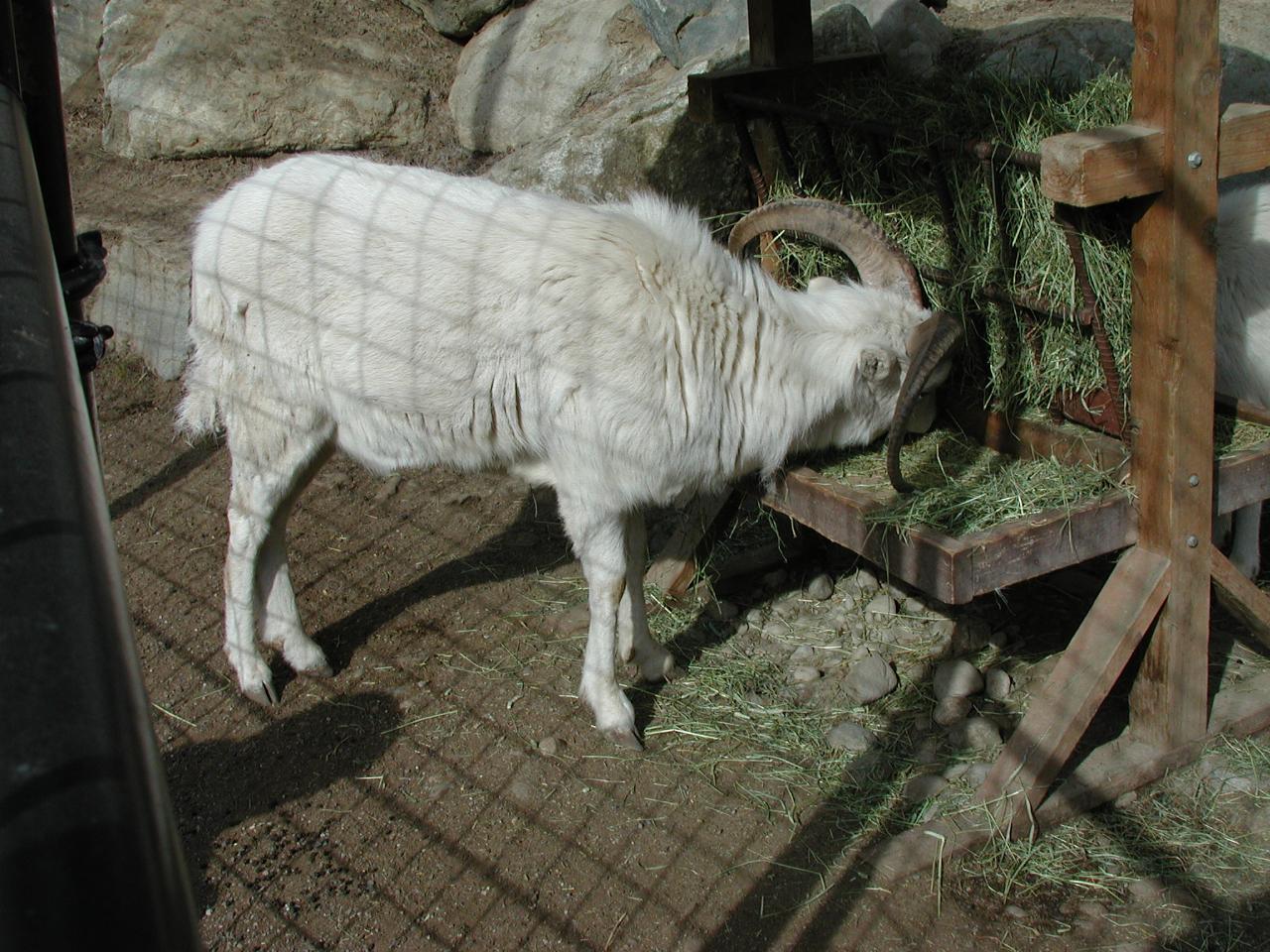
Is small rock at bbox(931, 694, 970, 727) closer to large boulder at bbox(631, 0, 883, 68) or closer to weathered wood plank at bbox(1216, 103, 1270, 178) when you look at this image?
weathered wood plank at bbox(1216, 103, 1270, 178)

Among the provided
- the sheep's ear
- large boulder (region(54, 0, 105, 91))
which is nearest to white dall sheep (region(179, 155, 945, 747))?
the sheep's ear

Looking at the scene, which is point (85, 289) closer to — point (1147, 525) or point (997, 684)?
point (1147, 525)

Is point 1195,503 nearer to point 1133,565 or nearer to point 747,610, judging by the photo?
point 1133,565

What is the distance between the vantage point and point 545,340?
3688mm

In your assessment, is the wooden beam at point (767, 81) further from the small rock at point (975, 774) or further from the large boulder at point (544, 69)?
the large boulder at point (544, 69)

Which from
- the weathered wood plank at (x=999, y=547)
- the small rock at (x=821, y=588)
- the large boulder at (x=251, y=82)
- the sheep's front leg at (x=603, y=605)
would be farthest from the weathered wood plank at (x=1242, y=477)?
the large boulder at (x=251, y=82)

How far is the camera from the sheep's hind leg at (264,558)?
420 cm

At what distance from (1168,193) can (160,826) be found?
3.04 meters

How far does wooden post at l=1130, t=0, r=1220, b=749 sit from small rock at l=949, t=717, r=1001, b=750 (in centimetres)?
49

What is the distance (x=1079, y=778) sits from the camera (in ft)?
11.4

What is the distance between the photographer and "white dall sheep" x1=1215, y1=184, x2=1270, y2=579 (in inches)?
148

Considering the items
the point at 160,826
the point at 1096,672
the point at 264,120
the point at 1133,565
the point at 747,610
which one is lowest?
the point at 747,610

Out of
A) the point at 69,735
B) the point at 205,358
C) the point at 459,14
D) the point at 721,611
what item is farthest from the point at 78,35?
the point at 69,735

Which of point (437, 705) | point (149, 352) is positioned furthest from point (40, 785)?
point (149, 352)
